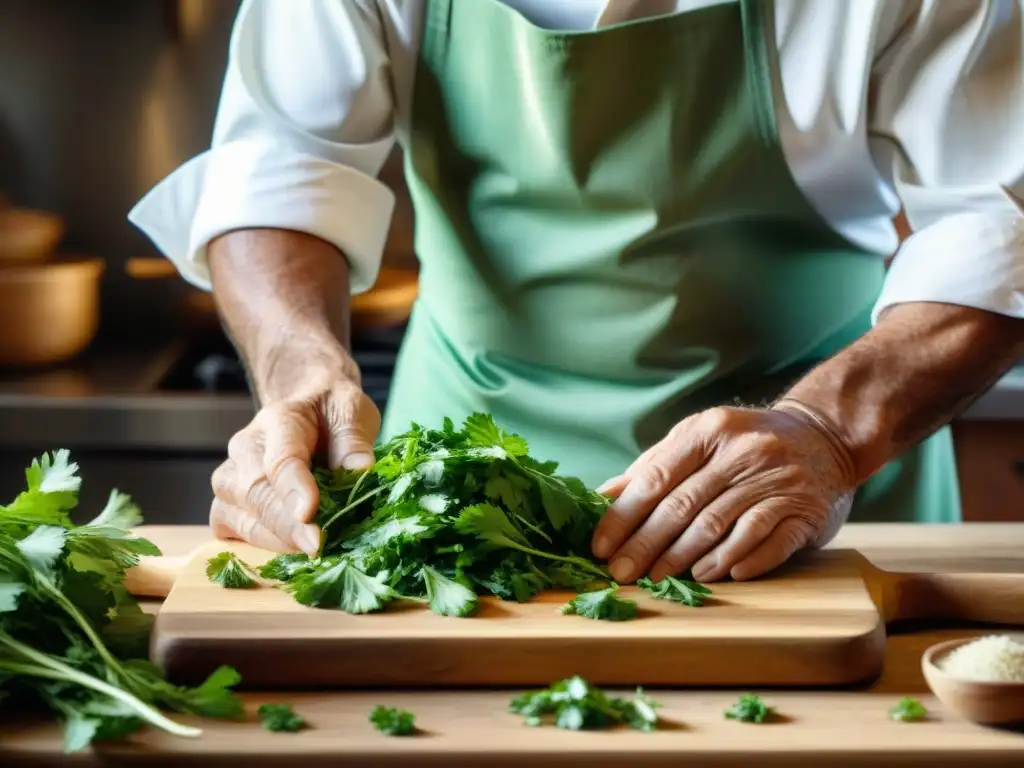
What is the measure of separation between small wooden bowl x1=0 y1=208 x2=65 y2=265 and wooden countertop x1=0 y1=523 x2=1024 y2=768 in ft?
5.80

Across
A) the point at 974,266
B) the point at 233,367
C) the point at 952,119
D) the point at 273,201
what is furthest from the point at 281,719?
the point at 233,367

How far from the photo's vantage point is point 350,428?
135cm

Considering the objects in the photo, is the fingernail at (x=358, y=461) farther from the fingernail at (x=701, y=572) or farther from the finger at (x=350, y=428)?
the fingernail at (x=701, y=572)

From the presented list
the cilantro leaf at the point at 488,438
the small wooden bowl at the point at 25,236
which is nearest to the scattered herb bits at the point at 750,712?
the cilantro leaf at the point at 488,438

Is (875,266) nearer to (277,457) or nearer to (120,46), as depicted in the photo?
(277,457)

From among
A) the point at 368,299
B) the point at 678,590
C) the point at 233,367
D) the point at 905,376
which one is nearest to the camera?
the point at 678,590

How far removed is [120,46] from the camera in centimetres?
293

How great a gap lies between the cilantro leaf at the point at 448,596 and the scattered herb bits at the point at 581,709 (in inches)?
4.5

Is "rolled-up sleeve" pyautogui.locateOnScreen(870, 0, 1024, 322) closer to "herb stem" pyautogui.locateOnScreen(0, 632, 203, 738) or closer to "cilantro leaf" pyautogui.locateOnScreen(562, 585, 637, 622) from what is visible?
"cilantro leaf" pyautogui.locateOnScreen(562, 585, 637, 622)

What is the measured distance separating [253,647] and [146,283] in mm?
2031

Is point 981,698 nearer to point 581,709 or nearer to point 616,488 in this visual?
point 581,709

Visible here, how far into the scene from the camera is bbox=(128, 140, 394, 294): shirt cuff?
1604 mm

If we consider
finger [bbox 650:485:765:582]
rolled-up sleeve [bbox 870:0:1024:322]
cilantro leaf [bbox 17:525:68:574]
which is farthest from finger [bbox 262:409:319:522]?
rolled-up sleeve [bbox 870:0:1024:322]

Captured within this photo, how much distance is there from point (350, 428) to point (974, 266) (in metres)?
0.70
